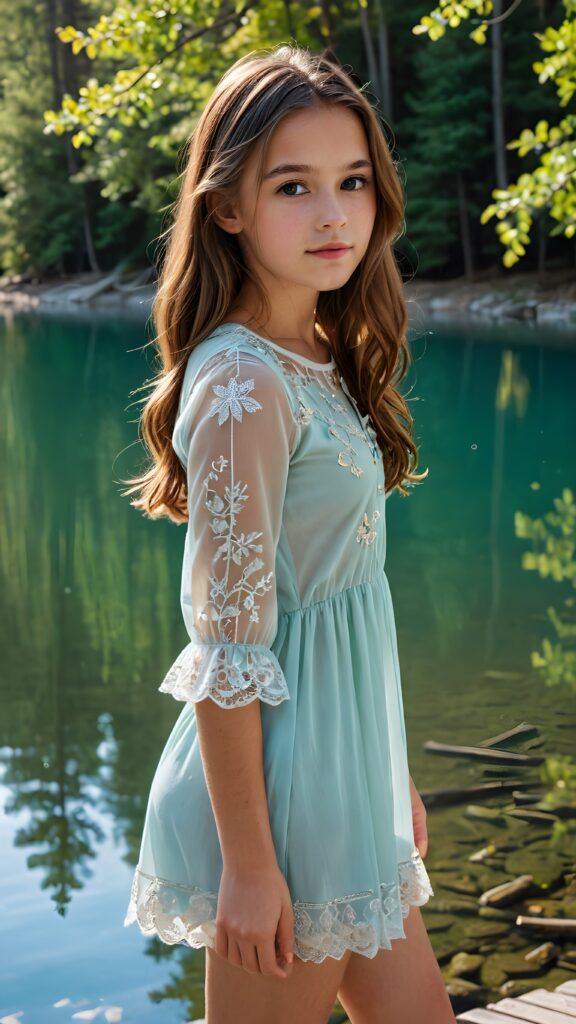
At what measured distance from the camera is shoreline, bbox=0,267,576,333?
2442cm

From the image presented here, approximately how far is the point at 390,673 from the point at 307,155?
73 centimetres

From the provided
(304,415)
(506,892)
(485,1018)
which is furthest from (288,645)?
(506,892)

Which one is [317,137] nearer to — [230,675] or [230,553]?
[230,553]

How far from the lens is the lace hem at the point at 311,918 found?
1715mm

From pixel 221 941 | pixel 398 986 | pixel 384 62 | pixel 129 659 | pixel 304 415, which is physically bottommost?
pixel 129 659

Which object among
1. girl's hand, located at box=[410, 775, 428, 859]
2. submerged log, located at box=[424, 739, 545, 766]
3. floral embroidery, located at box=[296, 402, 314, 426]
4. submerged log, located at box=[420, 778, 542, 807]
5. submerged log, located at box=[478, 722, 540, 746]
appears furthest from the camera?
submerged log, located at box=[478, 722, 540, 746]

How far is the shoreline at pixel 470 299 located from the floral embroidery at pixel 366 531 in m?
17.5

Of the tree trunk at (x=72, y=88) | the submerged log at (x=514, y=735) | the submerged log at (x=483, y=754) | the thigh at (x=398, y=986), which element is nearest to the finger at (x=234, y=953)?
the thigh at (x=398, y=986)

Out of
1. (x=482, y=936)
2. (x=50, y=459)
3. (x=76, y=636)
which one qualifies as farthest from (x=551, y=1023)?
(x=50, y=459)

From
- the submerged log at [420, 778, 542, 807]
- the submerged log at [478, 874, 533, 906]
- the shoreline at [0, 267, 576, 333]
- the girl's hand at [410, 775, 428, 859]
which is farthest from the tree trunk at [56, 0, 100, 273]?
the girl's hand at [410, 775, 428, 859]

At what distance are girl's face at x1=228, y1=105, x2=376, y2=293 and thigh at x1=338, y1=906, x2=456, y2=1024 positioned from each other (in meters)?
0.91

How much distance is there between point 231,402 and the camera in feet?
5.20

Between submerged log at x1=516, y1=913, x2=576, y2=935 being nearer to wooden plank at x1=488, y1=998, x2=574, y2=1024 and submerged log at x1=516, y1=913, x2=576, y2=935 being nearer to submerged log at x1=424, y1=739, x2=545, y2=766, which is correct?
wooden plank at x1=488, y1=998, x2=574, y2=1024

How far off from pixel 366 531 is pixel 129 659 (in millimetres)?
5047
